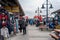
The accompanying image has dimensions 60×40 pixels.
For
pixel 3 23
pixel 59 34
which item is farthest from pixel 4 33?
pixel 59 34

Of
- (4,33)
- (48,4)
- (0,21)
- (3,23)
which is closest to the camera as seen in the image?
(4,33)

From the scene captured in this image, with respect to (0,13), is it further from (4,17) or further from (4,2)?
(4,2)

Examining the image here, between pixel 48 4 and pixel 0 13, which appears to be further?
pixel 48 4

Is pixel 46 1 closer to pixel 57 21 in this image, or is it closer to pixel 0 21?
pixel 57 21

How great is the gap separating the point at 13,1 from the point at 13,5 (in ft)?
1.72

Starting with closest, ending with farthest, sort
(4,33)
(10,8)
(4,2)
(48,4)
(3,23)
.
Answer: (4,33) < (3,23) < (4,2) < (10,8) < (48,4)

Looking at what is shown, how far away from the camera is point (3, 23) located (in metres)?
15.0

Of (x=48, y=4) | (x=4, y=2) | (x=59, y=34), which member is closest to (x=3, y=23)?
(x=59, y=34)

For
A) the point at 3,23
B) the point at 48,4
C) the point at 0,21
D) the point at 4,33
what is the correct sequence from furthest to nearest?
the point at 48,4
the point at 0,21
the point at 3,23
the point at 4,33

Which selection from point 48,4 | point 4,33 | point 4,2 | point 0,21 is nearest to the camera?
point 4,33

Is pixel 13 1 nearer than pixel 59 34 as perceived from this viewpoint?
No

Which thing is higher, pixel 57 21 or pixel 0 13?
pixel 0 13

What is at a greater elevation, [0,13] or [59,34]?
[0,13]

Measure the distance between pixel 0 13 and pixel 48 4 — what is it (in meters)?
23.9
